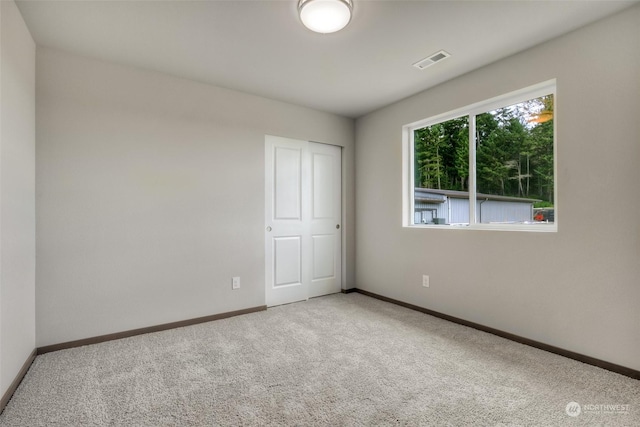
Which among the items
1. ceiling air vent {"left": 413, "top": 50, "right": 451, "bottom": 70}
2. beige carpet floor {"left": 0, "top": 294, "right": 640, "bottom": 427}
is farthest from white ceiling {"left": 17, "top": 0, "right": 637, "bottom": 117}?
beige carpet floor {"left": 0, "top": 294, "right": 640, "bottom": 427}

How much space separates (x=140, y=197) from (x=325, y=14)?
2.13 meters

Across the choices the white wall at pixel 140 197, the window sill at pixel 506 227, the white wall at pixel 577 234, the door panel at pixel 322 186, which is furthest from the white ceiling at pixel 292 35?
the window sill at pixel 506 227

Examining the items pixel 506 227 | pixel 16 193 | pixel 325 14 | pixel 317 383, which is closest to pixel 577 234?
pixel 506 227

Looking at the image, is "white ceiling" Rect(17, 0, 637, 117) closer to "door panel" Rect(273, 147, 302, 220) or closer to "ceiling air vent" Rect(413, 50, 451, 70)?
"ceiling air vent" Rect(413, 50, 451, 70)

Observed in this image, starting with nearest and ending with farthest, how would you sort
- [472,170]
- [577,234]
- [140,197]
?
[577,234], [140,197], [472,170]

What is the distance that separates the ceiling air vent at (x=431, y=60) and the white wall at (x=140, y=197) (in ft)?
5.31

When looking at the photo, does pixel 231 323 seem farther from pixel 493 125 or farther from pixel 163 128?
pixel 493 125

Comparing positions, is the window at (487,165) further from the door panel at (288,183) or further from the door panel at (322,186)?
the door panel at (288,183)

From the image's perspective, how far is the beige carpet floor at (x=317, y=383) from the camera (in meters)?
1.63

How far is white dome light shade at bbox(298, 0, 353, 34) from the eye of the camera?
1888 millimetres

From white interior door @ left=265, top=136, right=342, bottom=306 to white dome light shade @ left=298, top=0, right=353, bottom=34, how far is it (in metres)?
1.66

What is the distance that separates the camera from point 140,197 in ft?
9.12

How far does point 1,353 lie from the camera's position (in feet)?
5.62

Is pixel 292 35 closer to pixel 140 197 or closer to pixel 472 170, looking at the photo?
pixel 140 197
